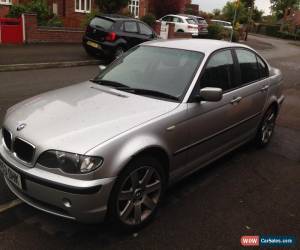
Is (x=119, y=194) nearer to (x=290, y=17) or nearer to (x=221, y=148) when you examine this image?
(x=221, y=148)

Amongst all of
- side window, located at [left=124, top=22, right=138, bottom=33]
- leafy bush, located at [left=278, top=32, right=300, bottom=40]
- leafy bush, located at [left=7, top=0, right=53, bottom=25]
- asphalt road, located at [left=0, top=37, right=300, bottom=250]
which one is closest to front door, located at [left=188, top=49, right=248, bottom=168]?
asphalt road, located at [left=0, top=37, right=300, bottom=250]

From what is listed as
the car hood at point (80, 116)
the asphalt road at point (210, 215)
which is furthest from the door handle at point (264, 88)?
the car hood at point (80, 116)

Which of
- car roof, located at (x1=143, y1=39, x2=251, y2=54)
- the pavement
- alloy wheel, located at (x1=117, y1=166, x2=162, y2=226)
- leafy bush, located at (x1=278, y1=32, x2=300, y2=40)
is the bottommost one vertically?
leafy bush, located at (x1=278, y1=32, x2=300, y2=40)

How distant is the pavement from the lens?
12359mm

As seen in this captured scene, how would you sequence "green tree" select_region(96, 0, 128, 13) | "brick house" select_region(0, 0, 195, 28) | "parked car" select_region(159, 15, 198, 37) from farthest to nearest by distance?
"parked car" select_region(159, 15, 198, 37)
"brick house" select_region(0, 0, 195, 28)
"green tree" select_region(96, 0, 128, 13)

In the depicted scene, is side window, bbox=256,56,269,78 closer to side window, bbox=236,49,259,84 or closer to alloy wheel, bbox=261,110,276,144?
side window, bbox=236,49,259,84

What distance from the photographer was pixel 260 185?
4957 mm

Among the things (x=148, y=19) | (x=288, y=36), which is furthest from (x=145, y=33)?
(x=288, y=36)

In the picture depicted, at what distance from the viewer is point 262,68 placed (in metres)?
5.93

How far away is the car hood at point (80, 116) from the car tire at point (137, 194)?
0.38 m

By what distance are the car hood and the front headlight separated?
5 centimetres

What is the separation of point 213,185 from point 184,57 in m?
1.60

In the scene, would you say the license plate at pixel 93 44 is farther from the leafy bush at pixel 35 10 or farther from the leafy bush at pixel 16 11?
the leafy bush at pixel 16 11

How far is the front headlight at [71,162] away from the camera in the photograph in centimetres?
316
